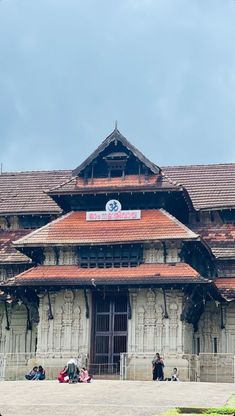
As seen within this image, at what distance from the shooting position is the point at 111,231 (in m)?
35.8

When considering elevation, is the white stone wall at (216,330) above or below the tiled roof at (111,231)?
below

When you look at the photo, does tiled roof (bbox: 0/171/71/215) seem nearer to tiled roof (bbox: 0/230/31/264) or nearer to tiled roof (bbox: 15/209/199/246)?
tiled roof (bbox: 0/230/31/264)

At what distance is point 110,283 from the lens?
33531 mm

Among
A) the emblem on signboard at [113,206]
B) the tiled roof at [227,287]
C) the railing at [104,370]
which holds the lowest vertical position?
the railing at [104,370]

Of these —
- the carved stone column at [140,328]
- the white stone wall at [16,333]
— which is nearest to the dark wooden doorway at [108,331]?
the carved stone column at [140,328]

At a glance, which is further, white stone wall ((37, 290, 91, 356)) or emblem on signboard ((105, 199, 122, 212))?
emblem on signboard ((105, 199, 122, 212))

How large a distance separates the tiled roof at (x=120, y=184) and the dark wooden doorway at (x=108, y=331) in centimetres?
537

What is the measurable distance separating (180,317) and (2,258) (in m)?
11.3

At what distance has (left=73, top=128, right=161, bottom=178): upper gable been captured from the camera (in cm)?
3781

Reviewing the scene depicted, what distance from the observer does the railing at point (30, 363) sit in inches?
1329

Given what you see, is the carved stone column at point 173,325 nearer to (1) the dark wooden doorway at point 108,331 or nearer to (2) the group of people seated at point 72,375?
(1) the dark wooden doorway at point 108,331

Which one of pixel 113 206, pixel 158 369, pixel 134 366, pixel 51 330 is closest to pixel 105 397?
pixel 158 369

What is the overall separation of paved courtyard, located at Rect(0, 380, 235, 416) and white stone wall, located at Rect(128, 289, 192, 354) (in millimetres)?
6663

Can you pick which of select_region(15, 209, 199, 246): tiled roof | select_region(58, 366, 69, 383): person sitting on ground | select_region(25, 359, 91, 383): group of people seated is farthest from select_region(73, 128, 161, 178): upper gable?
select_region(58, 366, 69, 383): person sitting on ground
